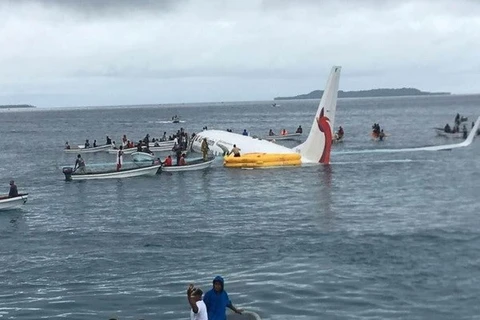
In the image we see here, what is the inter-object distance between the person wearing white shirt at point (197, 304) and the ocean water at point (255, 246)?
7.38 metres

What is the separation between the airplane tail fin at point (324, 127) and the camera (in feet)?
197

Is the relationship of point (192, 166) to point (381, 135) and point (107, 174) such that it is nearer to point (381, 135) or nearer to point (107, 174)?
point (107, 174)

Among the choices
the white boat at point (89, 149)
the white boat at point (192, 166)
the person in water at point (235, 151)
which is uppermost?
the person in water at point (235, 151)

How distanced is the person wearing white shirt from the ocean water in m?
7.38

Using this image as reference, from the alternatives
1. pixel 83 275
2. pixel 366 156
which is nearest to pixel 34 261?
pixel 83 275

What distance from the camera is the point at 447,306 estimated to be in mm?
22156

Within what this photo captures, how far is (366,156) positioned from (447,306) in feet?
169

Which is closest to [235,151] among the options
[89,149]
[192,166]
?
[192,166]

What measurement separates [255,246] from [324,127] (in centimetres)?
3042

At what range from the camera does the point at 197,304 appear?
14719 millimetres

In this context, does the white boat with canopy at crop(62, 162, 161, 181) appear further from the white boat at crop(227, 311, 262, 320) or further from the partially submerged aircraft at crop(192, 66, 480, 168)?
the white boat at crop(227, 311, 262, 320)

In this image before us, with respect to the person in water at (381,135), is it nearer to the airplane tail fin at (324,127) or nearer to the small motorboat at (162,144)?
the small motorboat at (162,144)

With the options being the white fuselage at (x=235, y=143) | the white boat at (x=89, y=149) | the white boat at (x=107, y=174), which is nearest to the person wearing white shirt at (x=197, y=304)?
the white boat at (x=107, y=174)

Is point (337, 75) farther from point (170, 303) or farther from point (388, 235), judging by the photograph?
point (170, 303)
